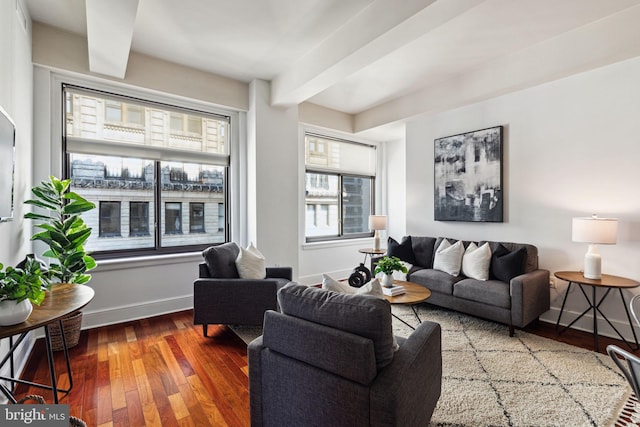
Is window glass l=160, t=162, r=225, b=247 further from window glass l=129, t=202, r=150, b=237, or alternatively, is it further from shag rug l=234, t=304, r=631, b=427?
shag rug l=234, t=304, r=631, b=427

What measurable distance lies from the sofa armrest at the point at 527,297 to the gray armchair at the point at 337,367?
177cm

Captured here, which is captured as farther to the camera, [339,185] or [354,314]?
[339,185]

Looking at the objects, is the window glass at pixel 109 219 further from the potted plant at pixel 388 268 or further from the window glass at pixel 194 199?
the potted plant at pixel 388 268

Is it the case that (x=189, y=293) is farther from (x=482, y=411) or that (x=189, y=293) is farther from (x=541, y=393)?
(x=541, y=393)

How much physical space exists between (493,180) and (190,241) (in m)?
3.98

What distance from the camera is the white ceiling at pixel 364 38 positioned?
2.47 metres

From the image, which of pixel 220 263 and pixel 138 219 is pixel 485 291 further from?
pixel 138 219

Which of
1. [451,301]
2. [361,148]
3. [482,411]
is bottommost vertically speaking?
[482,411]

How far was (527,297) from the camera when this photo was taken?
2955 millimetres

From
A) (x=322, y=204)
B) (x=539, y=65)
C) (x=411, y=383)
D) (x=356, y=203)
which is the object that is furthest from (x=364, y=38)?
(x=356, y=203)

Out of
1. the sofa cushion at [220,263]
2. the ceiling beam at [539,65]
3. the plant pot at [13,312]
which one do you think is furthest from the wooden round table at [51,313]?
the ceiling beam at [539,65]

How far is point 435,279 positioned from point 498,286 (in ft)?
2.16

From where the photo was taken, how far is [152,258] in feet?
12.0

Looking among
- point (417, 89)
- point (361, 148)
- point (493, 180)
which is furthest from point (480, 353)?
point (361, 148)
